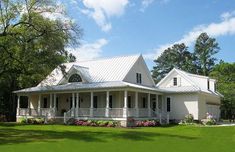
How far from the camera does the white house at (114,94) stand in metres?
38.0

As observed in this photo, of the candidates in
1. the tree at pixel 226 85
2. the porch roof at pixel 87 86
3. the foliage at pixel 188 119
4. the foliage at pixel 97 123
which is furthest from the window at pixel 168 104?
the tree at pixel 226 85

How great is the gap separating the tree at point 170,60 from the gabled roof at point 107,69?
164 ft

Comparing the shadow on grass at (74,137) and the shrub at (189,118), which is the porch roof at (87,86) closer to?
the shrub at (189,118)

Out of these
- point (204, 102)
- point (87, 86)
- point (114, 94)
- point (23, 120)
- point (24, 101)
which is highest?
point (87, 86)

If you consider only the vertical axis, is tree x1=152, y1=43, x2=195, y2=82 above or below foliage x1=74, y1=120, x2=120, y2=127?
above

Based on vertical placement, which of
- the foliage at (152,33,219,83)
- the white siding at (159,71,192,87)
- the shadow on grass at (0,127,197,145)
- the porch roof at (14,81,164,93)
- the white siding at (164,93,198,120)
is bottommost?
the shadow on grass at (0,127,197,145)

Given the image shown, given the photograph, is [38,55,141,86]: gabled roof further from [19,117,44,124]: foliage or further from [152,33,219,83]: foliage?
[152,33,219,83]: foliage

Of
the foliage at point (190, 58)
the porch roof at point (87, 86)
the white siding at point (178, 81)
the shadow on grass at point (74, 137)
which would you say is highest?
the foliage at point (190, 58)

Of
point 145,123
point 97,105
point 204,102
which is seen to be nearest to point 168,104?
point 204,102

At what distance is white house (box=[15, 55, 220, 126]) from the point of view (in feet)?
125

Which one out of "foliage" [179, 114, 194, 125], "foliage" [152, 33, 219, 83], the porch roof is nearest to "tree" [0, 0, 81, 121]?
the porch roof

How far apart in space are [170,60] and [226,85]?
39.3 metres

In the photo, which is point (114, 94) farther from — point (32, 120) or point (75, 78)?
point (32, 120)

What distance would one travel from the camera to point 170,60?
311ft
